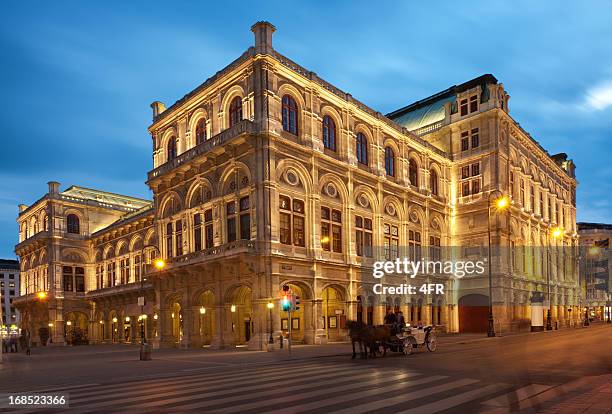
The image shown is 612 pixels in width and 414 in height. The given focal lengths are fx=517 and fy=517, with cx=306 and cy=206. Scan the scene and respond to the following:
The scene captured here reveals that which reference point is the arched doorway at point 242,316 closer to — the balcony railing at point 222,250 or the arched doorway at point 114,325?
the balcony railing at point 222,250

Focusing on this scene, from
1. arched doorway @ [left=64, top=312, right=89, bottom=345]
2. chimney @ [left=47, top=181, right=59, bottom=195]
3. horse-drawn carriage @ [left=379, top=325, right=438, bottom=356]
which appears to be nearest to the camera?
horse-drawn carriage @ [left=379, top=325, right=438, bottom=356]

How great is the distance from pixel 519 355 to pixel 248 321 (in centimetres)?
2324

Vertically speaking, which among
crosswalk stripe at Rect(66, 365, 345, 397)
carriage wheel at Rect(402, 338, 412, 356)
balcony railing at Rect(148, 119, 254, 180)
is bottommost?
carriage wheel at Rect(402, 338, 412, 356)

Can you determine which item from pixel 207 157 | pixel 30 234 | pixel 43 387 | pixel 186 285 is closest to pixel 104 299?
pixel 30 234

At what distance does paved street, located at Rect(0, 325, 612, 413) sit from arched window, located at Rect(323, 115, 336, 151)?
21698mm

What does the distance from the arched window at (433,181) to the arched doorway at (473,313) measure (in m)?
11.2

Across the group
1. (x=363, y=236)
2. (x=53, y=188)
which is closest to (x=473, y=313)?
(x=363, y=236)

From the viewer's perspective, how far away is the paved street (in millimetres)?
10938

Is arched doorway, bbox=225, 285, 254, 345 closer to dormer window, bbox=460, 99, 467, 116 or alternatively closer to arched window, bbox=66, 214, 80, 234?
dormer window, bbox=460, 99, 467, 116

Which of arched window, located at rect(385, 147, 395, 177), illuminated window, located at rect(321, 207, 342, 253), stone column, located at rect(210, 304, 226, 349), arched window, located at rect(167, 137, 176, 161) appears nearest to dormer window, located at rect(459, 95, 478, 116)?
arched window, located at rect(385, 147, 395, 177)

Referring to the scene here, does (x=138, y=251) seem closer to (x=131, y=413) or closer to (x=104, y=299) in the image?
A: (x=104, y=299)

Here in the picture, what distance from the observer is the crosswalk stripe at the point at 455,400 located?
33.1 ft

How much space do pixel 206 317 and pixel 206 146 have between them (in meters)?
13.3

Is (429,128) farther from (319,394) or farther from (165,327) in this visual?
(319,394)
